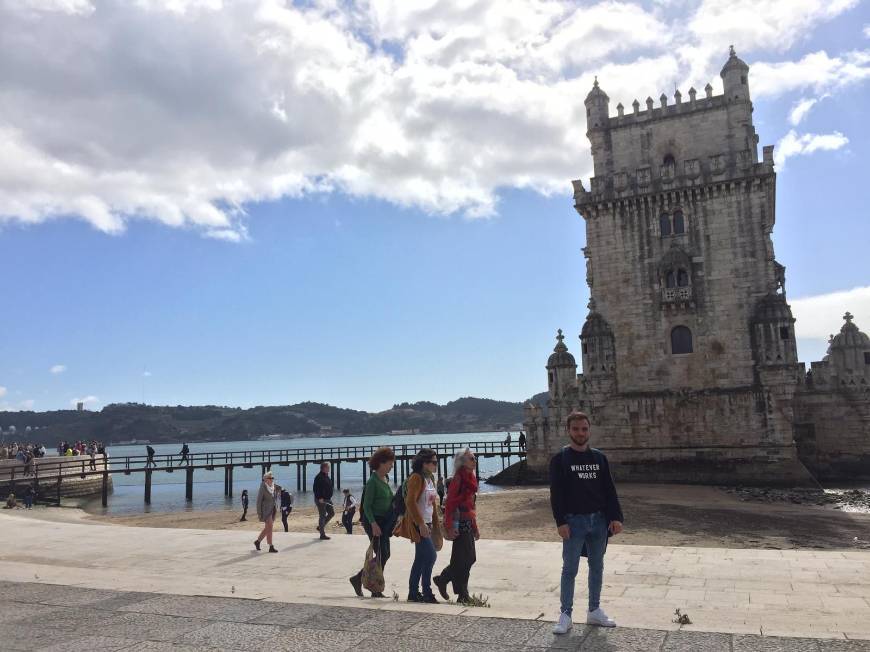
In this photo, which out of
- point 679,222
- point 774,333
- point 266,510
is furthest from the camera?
point 679,222

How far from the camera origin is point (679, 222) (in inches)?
1275

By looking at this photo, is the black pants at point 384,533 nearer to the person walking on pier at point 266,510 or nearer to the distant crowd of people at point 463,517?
the distant crowd of people at point 463,517

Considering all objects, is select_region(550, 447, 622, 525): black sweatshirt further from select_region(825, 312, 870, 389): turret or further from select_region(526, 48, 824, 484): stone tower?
select_region(825, 312, 870, 389): turret

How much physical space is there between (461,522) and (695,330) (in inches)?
1071

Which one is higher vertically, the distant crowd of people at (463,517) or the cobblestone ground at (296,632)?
the distant crowd of people at (463,517)

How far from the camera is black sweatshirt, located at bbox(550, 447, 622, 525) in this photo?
5723mm

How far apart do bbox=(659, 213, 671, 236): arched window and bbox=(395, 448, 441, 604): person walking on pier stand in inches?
1122

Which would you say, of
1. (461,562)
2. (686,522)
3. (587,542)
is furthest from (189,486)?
(587,542)

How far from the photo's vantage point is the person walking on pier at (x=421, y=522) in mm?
7012

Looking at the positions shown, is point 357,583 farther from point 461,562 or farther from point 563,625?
point 563,625

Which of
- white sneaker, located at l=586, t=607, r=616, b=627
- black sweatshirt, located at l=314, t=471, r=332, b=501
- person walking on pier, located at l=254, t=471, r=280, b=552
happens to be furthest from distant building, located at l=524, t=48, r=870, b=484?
white sneaker, located at l=586, t=607, r=616, b=627

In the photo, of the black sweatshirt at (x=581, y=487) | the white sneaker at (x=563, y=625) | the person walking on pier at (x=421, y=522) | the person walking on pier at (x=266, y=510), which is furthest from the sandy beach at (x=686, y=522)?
the white sneaker at (x=563, y=625)

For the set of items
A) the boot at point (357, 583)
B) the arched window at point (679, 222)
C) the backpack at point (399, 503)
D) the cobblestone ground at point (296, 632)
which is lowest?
the boot at point (357, 583)

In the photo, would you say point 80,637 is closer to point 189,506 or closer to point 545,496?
point 545,496
